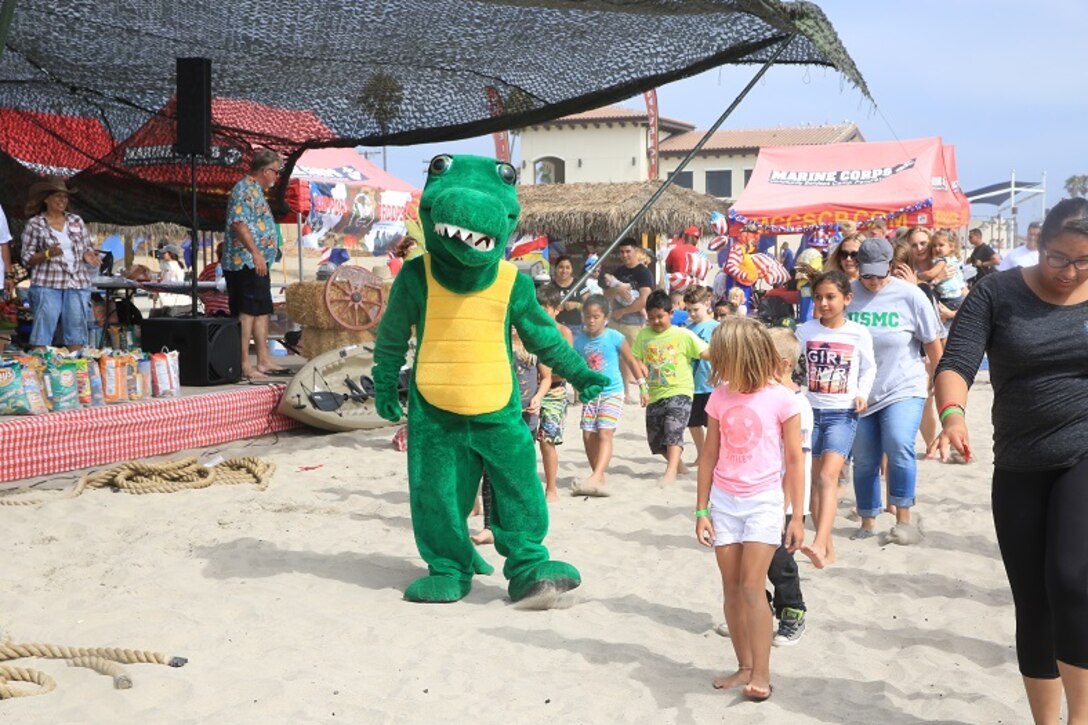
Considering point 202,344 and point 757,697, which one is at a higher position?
point 202,344

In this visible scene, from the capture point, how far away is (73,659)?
4.07 metres

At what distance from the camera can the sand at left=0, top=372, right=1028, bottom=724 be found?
3.79m

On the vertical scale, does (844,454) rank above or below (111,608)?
above

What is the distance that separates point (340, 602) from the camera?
494 centimetres

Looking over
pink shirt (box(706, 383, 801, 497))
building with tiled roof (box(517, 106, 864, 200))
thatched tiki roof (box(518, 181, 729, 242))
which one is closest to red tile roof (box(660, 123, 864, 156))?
building with tiled roof (box(517, 106, 864, 200))

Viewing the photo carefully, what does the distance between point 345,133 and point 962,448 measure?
7757 mm

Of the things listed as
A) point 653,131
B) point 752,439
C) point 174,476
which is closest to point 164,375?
point 174,476

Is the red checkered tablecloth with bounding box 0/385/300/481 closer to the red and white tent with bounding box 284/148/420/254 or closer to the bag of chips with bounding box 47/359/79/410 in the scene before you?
the bag of chips with bounding box 47/359/79/410

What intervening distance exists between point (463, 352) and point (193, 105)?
515 centimetres

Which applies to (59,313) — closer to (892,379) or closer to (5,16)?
(5,16)

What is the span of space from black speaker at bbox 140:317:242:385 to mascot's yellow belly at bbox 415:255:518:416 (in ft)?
16.3

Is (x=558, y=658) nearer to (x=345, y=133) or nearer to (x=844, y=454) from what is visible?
(x=844, y=454)

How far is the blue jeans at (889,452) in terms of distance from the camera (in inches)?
236

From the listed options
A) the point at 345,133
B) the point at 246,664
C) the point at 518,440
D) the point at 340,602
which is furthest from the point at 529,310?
the point at 345,133
